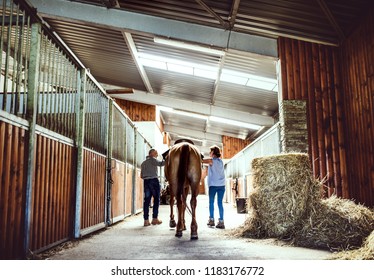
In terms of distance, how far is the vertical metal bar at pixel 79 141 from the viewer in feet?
14.5

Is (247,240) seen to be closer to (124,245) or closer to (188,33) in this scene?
(124,245)

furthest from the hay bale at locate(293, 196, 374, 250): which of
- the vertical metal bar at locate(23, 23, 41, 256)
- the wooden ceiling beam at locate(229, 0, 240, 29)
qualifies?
the wooden ceiling beam at locate(229, 0, 240, 29)

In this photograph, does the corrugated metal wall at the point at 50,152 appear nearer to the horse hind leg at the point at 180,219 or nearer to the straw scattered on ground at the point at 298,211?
the horse hind leg at the point at 180,219

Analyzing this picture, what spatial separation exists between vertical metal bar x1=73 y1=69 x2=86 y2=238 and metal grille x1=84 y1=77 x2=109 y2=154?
31 cm

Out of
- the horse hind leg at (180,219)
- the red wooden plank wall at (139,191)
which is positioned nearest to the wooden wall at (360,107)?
the horse hind leg at (180,219)

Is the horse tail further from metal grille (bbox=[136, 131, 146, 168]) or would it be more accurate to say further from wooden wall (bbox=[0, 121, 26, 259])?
metal grille (bbox=[136, 131, 146, 168])

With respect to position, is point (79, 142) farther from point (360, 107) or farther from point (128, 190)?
point (360, 107)

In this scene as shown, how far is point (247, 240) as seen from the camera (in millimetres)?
4324

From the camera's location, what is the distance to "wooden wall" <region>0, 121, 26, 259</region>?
8.88 ft

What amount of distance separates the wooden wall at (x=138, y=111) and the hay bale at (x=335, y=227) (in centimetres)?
1352

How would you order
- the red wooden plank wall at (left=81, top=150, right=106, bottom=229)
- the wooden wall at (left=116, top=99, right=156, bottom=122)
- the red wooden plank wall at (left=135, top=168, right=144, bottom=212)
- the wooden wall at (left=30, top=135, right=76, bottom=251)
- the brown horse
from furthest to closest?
the wooden wall at (left=116, top=99, right=156, bottom=122) → the red wooden plank wall at (left=135, top=168, right=144, bottom=212) → the red wooden plank wall at (left=81, top=150, right=106, bottom=229) → the brown horse → the wooden wall at (left=30, top=135, right=76, bottom=251)

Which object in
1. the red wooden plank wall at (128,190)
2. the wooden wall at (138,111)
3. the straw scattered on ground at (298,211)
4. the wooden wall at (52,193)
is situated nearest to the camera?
the wooden wall at (52,193)
